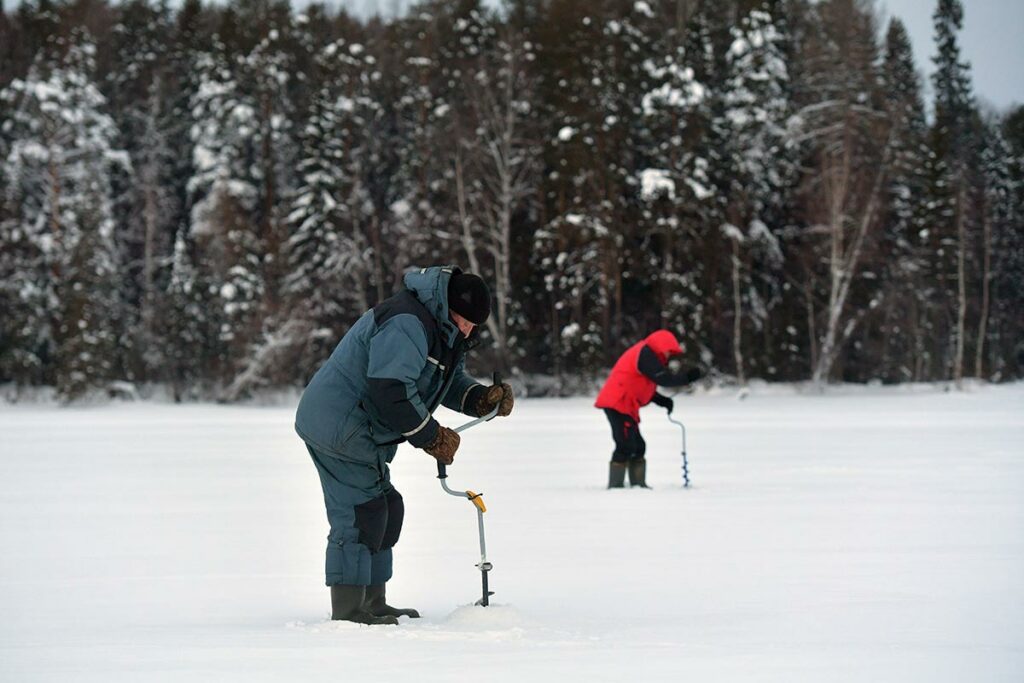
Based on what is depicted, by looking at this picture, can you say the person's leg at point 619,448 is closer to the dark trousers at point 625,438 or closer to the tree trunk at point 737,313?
the dark trousers at point 625,438

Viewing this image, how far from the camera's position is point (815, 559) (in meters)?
7.72

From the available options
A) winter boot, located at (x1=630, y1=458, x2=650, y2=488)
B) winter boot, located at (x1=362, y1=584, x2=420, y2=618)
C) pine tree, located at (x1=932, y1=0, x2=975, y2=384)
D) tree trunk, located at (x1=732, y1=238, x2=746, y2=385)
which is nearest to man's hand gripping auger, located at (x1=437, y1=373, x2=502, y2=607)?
winter boot, located at (x1=362, y1=584, x2=420, y2=618)

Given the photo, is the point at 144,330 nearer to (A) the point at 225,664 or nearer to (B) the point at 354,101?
(B) the point at 354,101

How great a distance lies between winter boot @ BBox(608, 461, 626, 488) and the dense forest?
25.7 metres

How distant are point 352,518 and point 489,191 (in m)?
34.9

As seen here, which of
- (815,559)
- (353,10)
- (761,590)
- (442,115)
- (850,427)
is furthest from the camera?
(353,10)

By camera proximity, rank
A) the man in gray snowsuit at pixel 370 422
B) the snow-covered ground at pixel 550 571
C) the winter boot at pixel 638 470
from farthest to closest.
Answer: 1. the winter boot at pixel 638 470
2. the man in gray snowsuit at pixel 370 422
3. the snow-covered ground at pixel 550 571

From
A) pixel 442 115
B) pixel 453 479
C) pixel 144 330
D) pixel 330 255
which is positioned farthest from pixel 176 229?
pixel 453 479

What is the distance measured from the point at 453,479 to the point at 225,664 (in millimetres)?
9140

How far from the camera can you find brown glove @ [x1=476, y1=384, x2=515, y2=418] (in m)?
6.05

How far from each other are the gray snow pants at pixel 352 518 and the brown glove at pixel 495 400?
639 mm

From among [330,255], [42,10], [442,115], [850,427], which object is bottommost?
[850,427]

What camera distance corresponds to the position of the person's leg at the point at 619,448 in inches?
476

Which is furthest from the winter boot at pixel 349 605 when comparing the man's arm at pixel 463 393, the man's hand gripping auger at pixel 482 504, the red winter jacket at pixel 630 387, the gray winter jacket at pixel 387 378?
the red winter jacket at pixel 630 387
